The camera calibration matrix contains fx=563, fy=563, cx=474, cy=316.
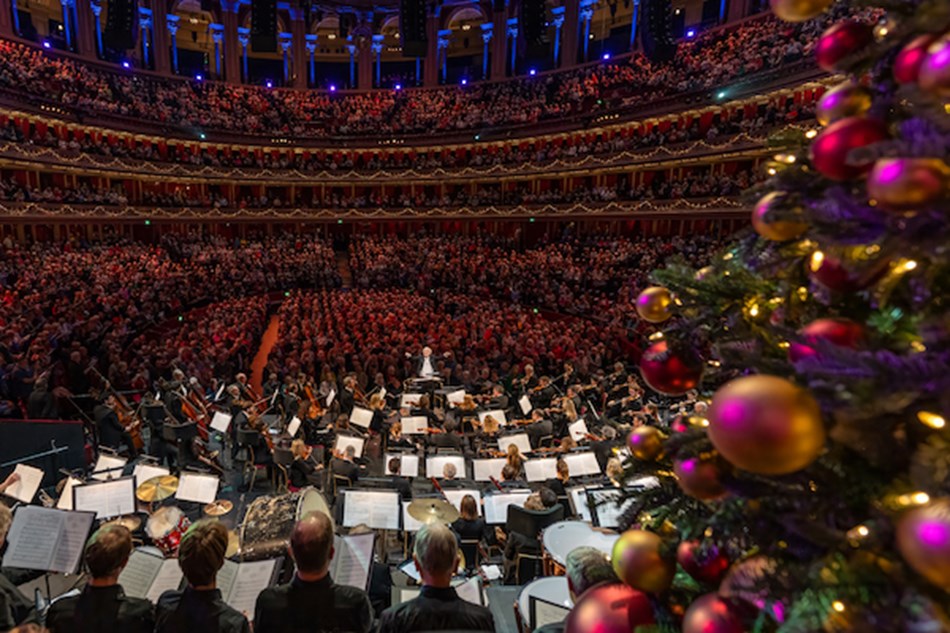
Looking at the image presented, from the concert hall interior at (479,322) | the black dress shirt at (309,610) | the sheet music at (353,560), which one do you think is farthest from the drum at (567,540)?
the black dress shirt at (309,610)

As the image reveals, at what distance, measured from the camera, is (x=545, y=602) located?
3.88 metres

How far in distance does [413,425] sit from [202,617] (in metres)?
6.41

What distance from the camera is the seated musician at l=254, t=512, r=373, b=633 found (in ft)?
10.0

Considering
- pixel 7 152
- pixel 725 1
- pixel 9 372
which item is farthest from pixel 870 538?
pixel 725 1

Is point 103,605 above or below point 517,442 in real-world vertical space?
above

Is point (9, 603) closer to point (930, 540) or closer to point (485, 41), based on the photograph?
point (930, 540)

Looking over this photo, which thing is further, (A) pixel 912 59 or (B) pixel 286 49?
(B) pixel 286 49

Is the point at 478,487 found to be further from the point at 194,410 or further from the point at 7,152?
the point at 7,152

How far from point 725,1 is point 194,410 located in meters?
31.7

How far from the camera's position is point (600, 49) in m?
36.6

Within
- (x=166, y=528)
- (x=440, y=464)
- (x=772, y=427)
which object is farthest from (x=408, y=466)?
(x=772, y=427)

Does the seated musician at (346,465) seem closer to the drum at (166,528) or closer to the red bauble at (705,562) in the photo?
the drum at (166,528)

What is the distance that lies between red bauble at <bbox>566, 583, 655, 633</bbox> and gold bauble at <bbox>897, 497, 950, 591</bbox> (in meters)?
0.78

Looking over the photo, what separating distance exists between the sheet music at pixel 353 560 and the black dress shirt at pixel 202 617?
97 cm
